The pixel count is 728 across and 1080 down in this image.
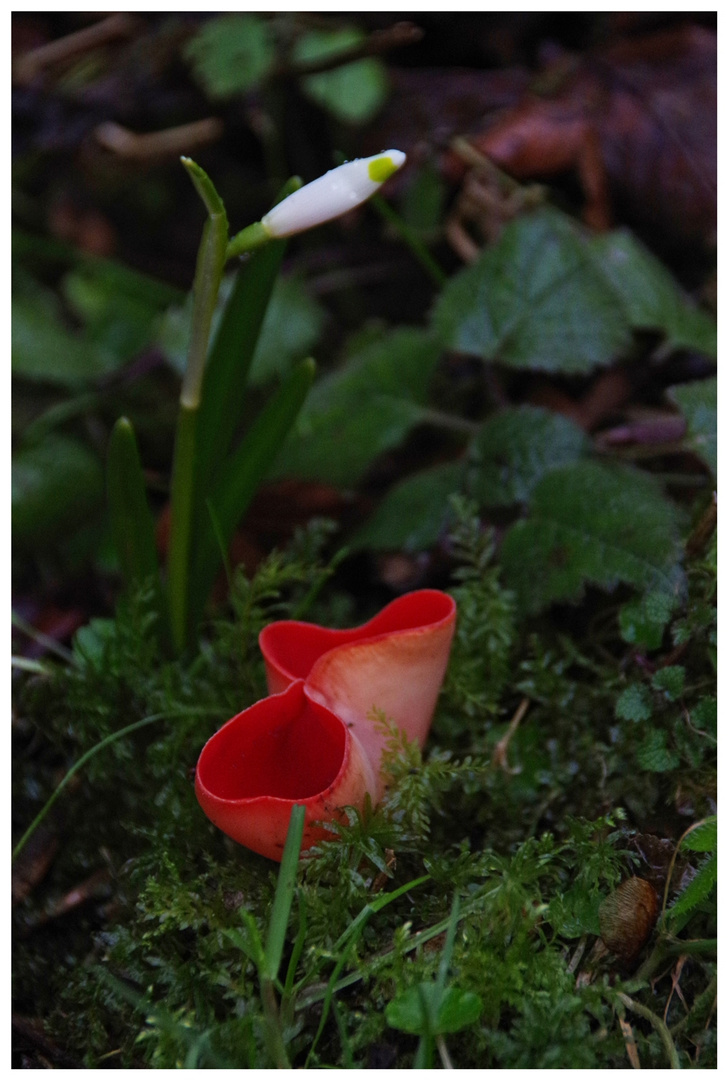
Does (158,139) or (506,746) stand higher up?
(158,139)

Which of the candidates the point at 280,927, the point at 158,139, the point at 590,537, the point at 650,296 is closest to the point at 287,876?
the point at 280,927

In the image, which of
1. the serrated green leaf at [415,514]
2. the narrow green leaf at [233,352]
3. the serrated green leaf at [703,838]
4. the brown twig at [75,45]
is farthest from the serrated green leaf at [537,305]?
the brown twig at [75,45]

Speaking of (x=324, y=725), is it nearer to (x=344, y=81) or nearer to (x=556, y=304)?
(x=556, y=304)

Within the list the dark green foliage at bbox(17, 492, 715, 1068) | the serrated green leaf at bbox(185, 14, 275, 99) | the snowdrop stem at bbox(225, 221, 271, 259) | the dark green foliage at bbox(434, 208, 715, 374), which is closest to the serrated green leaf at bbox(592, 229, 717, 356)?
the dark green foliage at bbox(434, 208, 715, 374)

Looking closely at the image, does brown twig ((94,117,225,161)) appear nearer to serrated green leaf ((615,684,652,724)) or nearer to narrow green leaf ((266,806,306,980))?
serrated green leaf ((615,684,652,724))

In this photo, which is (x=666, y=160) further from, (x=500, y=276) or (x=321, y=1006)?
(x=321, y=1006)

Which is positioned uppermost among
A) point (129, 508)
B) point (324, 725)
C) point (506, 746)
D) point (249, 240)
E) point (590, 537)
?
point (249, 240)
